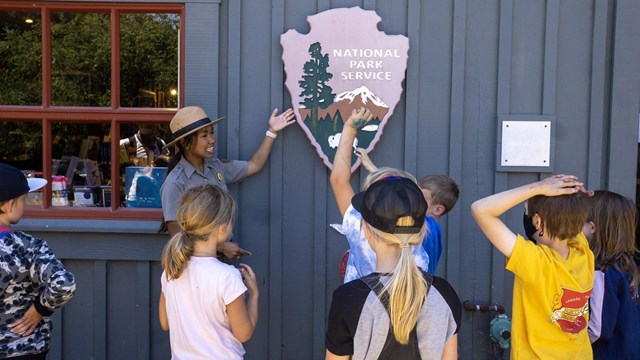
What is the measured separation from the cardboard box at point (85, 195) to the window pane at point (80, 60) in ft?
1.72

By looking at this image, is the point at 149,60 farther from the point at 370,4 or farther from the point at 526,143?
the point at 526,143

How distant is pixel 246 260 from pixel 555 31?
2.30 meters

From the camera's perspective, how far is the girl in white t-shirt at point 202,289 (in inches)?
103

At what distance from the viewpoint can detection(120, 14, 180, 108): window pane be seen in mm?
3992

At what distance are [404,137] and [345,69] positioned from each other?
0.54 m

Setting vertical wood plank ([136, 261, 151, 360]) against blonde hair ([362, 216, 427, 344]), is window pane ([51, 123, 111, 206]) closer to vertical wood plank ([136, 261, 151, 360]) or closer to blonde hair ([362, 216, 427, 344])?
vertical wood plank ([136, 261, 151, 360])

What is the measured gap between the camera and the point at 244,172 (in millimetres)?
3857

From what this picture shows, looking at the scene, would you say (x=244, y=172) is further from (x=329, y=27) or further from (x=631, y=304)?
(x=631, y=304)

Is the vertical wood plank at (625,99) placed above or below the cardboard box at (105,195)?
above

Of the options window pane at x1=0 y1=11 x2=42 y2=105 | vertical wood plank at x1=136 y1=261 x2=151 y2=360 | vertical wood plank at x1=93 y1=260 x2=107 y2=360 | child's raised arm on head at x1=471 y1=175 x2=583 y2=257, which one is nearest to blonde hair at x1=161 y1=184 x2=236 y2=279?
child's raised arm on head at x1=471 y1=175 x2=583 y2=257

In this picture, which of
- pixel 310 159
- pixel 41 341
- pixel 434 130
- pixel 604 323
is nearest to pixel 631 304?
pixel 604 323

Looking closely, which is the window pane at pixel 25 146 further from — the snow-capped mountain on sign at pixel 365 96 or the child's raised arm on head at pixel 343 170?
the child's raised arm on head at pixel 343 170

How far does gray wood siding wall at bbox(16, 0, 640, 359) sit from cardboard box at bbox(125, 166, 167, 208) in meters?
0.18

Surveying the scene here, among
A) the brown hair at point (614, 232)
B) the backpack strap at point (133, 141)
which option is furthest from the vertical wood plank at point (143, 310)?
the brown hair at point (614, 232)
